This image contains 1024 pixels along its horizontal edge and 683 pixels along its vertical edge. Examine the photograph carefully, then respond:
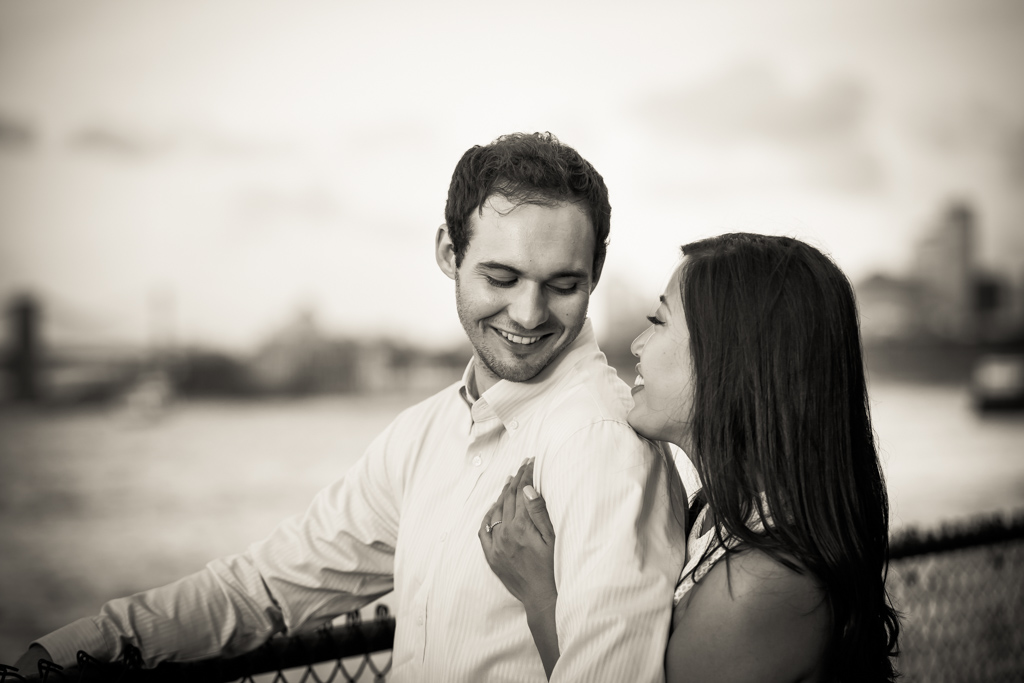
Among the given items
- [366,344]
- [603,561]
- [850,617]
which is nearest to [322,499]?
[603,561]

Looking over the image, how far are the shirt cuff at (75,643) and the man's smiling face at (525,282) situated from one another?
1053 mm

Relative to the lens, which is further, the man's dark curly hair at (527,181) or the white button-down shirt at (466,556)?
the man's dark curly hair at (527,181)

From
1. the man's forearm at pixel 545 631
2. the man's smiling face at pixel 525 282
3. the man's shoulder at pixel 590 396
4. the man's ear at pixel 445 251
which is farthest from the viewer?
the man's ear at pixel 445 251

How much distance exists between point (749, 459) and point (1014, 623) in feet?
9.84

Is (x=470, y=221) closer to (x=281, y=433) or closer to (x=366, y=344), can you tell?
(x=366, y=344)

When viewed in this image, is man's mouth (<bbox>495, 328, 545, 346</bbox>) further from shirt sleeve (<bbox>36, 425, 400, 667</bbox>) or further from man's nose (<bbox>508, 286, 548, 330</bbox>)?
shirt sleeve (<bbox>36, 425, 400, 667</bbox>)

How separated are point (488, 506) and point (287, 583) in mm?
625

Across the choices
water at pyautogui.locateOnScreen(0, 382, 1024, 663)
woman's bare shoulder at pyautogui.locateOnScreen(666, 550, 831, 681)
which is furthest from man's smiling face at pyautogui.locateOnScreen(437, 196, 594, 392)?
water at pyautogui.locateOnScreen(0, 382, 1024, 663)

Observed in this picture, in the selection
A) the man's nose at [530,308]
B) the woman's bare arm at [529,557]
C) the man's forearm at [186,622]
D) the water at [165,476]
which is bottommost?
the water at [165,476]

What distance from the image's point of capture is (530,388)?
6.18 feet

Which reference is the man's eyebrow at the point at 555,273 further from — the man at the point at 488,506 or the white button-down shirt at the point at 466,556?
the white button-down shirt at the point at 466,556

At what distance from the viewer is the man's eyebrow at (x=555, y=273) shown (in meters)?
1.79

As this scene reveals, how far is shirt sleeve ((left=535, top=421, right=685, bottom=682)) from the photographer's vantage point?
1.35 meters

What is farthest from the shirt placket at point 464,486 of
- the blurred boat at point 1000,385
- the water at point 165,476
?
the blurred boat at point 1000,385
